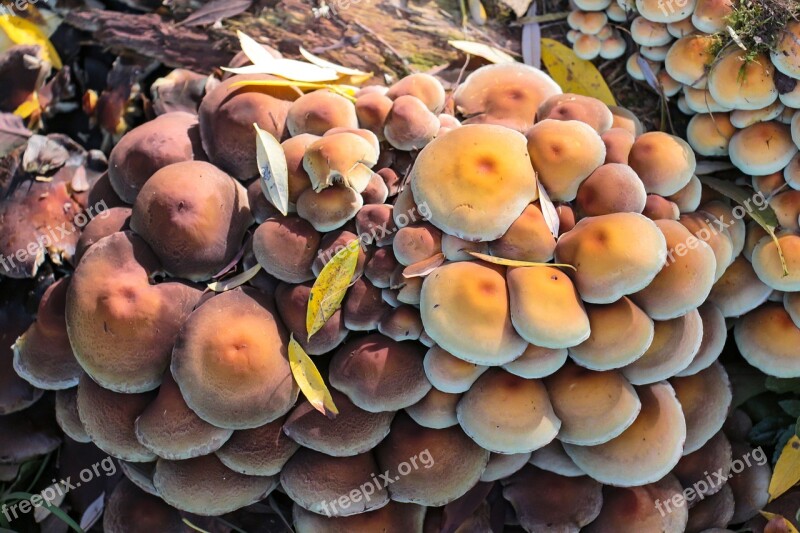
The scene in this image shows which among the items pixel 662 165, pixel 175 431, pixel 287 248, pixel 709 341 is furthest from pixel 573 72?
pixel 175 431

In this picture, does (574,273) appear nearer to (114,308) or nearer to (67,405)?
(114,308)

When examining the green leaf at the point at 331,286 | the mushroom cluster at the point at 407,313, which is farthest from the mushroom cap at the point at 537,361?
the green leaf at the point at 331,286

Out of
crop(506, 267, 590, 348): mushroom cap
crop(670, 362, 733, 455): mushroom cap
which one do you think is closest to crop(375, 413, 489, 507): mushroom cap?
crop(506, 267, 590, 348): mushroom cap

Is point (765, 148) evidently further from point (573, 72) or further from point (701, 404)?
point (701, 404)

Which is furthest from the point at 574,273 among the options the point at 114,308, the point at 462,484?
the point at 114,308

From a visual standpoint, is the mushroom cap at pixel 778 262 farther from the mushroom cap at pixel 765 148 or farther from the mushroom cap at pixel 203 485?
the mushroom cap at pixel 203 485

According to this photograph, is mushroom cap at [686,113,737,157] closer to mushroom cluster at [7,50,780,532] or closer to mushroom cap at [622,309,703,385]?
mushroom cluster at [7,50,780,532]
